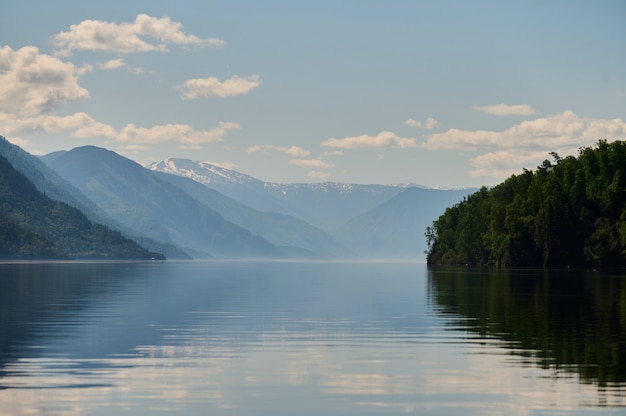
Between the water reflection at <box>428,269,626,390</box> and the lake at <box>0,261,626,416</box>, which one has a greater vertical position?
the water reflection at <box>428,269,626,390</box>

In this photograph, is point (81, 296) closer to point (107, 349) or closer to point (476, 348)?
point (107, 349)

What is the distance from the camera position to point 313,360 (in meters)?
43.4

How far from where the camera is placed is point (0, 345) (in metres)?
47.4

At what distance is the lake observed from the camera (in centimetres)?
3222

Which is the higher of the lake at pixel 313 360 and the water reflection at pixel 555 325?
the water reflection at pixel 555 325

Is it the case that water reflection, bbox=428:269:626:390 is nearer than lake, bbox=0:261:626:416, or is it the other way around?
lake, bbox=0:261:626:416

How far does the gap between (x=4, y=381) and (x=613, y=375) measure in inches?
818

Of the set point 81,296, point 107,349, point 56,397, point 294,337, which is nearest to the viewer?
point 56,397

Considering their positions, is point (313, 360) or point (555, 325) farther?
point (555, 325)

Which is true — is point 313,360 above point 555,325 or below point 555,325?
below

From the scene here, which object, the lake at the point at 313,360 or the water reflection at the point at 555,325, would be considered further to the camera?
the water reflection at the point at 555,325

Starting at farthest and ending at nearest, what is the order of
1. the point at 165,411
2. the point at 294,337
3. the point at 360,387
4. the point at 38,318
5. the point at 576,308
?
the point at 576,308 → the point at 38,318 → the point at 294,337 → the point at 360,387 → the point at 165,411

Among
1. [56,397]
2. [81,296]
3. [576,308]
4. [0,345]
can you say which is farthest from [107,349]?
[81,296]

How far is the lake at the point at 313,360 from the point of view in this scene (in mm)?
32219
